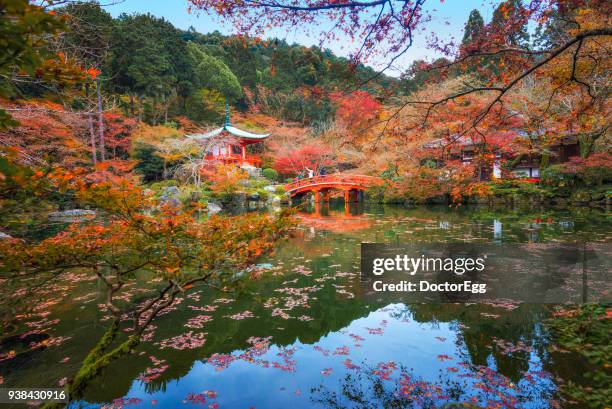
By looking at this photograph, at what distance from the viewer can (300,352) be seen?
3.52 meters

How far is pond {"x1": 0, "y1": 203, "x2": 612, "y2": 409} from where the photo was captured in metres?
2.74

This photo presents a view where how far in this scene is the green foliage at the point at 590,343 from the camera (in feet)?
7.97

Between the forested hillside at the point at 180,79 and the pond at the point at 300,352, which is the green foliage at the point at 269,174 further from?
the pond at the point at 300,352

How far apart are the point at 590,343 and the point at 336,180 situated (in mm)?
20137

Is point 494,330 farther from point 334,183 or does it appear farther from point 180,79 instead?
point 180,79

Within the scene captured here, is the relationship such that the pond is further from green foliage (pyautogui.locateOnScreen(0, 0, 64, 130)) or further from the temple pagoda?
the temple pagoda

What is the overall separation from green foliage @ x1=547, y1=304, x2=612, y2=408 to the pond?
11 centimetres

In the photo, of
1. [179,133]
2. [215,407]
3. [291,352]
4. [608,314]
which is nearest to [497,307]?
[608,314]

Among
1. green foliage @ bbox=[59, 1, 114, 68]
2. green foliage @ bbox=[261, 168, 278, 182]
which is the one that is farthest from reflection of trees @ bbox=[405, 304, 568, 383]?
green foliage @ bbox=[261, 168, 278, 182]

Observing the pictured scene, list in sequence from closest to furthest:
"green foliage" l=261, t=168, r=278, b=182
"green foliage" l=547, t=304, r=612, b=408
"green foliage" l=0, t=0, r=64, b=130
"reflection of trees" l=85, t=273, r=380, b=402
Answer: "green foliage" l=0, t=0, r=64, b=130 < "green foliage" l=547, t=304, r=612, b=408 < "reflection of trees" l=85, t=273, r=380, b=402 < "green foliage" l=261, t=168, r=278, b=182

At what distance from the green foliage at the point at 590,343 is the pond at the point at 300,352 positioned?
11cm

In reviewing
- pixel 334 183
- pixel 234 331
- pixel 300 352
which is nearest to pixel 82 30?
pixel 234 331

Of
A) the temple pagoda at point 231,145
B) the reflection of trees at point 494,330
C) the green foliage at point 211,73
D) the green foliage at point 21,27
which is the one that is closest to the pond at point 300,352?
the reflection of trees at point 494,330

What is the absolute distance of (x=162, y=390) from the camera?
2.87 m
